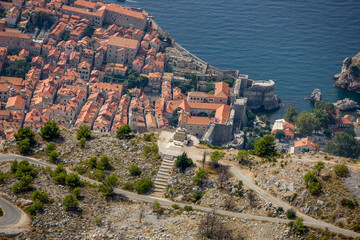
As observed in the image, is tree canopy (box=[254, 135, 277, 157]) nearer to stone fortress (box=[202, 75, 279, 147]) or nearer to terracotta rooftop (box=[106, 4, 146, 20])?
stone fortress (box=[202, 75, 279, 147])

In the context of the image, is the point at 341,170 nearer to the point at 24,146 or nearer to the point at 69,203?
the point at 69,203

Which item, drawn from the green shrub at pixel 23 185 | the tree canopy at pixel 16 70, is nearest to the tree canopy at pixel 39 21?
the tree canopy at pixel 16 70

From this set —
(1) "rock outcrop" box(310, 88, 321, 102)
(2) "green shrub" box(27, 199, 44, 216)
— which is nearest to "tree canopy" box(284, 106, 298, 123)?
(1) "rock outcrop" box(310, 88, 321, 102)

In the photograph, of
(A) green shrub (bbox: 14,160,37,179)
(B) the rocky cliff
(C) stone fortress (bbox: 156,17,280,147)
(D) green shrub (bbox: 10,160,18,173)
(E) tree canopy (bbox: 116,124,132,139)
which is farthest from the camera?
(B) the rocky cliff

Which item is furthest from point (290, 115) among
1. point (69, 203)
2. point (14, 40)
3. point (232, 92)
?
point (69, 203)

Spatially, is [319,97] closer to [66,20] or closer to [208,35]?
A: [208,35]

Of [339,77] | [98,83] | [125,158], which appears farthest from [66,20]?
[125,158]
